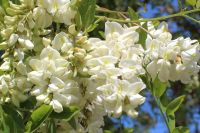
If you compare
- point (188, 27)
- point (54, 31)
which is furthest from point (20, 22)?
point (188, 27)

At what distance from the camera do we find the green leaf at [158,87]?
1052mm

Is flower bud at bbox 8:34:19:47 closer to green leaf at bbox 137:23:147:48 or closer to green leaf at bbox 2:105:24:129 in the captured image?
green leaf at bbox 2:105:24:129

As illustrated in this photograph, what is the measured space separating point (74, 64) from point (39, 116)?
4.2 inches

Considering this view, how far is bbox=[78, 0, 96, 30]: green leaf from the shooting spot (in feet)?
3.18

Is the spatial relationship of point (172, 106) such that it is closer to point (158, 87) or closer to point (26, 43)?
point (158, 87)

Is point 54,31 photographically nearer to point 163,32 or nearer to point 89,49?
point 89,49

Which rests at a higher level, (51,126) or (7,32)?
(7,32)

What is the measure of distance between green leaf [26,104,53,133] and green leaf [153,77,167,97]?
0.84 ft

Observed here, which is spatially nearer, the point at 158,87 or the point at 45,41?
the point at 45,41

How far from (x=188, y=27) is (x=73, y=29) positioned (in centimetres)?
331

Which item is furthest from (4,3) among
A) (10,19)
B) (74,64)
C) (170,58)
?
(170,58)

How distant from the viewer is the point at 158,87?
1.06 meters

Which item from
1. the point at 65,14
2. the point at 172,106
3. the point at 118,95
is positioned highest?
the point at 65,14

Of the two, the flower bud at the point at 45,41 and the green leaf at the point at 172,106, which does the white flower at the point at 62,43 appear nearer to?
the flower bud at the point at 45,41
